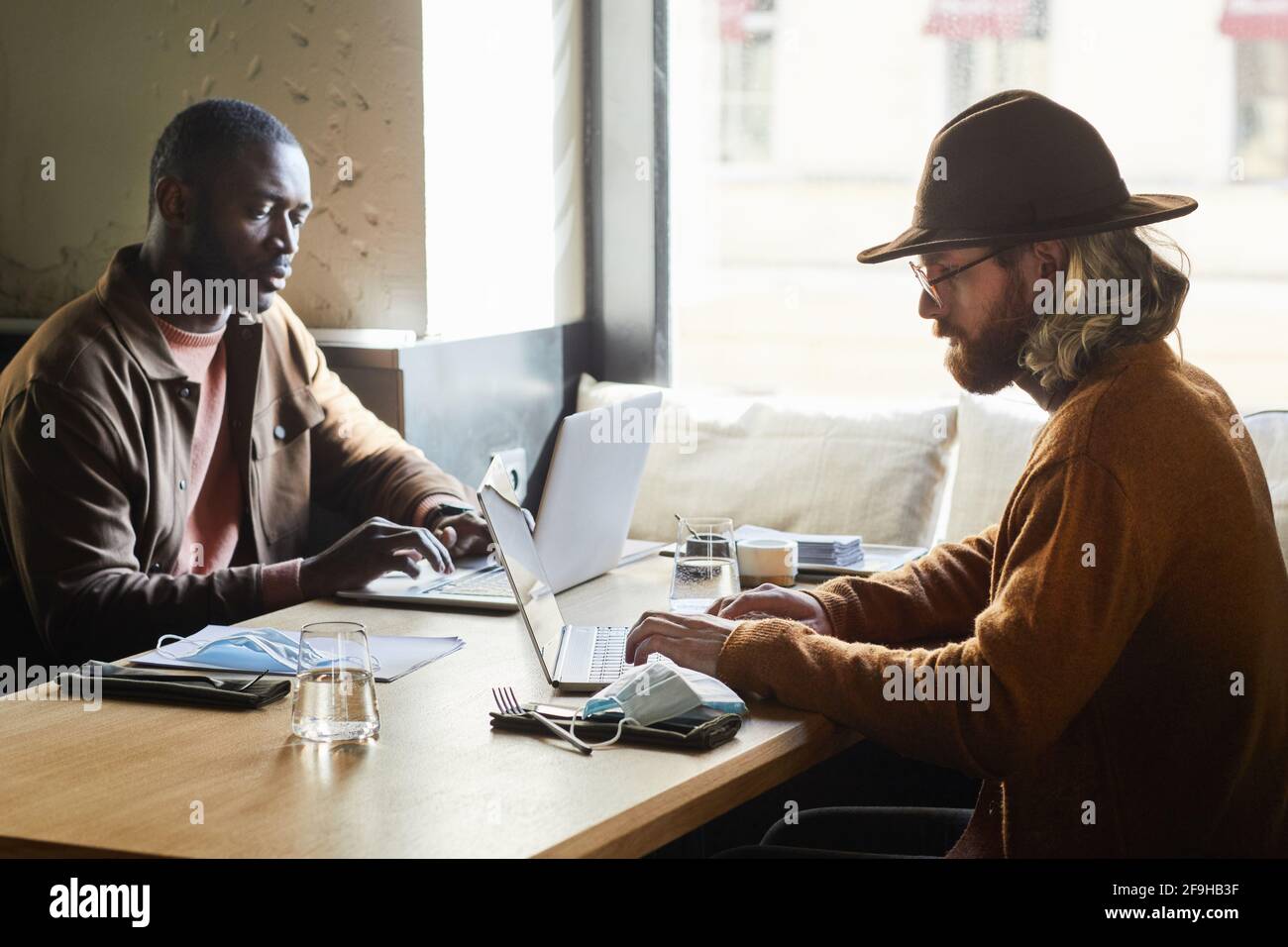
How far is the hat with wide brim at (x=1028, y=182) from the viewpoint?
1697 millimetres

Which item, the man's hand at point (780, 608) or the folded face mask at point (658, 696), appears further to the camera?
the man's hand at point (780, 608)

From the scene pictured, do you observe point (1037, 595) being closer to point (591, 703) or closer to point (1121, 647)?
point (1121, 647)

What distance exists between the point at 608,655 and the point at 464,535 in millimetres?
695

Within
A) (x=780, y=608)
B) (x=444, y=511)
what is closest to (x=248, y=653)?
(x=780, y=608)

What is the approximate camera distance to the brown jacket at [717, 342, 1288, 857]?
1482 mm

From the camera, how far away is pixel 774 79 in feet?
11.1

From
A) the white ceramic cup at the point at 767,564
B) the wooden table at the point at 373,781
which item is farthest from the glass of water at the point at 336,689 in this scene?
the white ceramic cup at the point at 767,564

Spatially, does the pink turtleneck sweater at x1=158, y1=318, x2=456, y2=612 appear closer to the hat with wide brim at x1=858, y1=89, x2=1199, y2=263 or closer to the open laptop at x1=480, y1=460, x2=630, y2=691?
the open laptop at x1=480, y1=460, x2=630, y2=691

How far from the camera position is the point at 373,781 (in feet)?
4.58

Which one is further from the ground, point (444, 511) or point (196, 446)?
point (196, 446)

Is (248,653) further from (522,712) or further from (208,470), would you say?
(208,470)

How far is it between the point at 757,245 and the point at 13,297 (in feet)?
5.75

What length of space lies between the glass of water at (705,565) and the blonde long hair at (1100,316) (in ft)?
1.67

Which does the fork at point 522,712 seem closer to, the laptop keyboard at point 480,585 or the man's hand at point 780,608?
the man's hand at point 780,608
